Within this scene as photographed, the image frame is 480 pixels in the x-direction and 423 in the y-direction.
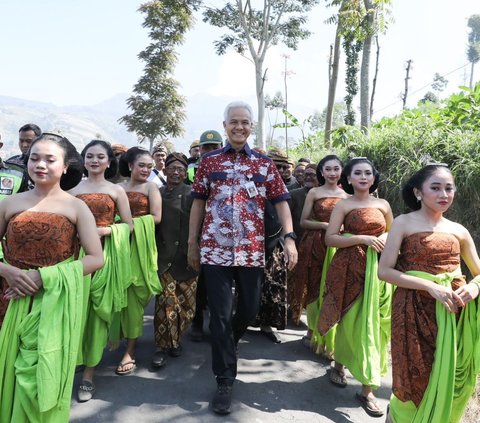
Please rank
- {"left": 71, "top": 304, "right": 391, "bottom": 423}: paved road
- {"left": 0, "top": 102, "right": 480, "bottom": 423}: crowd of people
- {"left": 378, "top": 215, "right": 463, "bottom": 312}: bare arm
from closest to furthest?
{"left": 0, "top": 102, "right": 480, "bottom": 423}: crowd of people → {"left": 378, "top": 215, "right": 463, "bottom": 312}: bare arm → {"left": 71, "top": 304, "right": 391, "bottom": 423}: paved road

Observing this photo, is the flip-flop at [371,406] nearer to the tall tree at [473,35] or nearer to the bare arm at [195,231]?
the bare arm at [195,231]

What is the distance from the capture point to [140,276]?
3.65 m

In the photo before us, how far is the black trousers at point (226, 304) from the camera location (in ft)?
9.66

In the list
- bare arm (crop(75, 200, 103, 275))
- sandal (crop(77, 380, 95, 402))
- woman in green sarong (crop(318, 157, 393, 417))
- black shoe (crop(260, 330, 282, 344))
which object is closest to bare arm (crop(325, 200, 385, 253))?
woman in green sarong (crop(318, 157, 393, 417))

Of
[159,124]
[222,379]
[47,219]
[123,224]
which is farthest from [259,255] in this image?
[159,124]

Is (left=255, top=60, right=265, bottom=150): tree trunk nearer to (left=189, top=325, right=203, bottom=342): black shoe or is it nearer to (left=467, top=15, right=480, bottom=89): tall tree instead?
(left=189, top=325, right=203, bottom=342): black shoe

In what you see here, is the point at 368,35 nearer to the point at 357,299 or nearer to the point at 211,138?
the point at 211,138

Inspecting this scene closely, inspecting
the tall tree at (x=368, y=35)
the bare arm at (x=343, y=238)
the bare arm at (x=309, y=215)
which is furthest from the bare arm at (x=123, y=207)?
the tall tree at (x=368, y=35)

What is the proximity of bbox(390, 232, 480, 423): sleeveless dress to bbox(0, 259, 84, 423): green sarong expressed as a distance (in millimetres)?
1984

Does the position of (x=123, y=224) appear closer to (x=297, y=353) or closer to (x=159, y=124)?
(x=297, y=353)

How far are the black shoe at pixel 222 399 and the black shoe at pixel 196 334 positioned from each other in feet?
4.22

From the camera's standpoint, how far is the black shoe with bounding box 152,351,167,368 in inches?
140

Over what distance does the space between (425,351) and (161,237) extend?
2551 millimetres

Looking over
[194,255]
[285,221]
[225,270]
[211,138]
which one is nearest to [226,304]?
[225,270]
